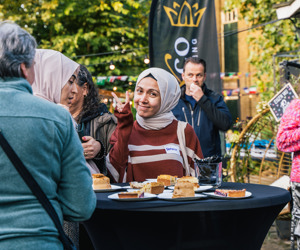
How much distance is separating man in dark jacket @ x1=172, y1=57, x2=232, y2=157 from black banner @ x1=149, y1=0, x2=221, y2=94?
489 millimetres

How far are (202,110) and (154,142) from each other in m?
1.37

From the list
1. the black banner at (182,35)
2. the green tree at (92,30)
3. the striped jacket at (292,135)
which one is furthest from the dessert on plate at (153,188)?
the green tree at (92,30)

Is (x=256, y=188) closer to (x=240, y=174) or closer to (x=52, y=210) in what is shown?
(x=52, y=210)

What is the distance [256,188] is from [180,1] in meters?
3.03

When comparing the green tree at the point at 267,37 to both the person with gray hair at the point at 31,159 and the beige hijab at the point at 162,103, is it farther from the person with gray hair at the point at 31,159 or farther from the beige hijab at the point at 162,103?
the person with gray hair at the point at 31,159

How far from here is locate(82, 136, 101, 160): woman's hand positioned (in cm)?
270

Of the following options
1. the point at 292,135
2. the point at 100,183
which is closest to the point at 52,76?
the point at 100,183

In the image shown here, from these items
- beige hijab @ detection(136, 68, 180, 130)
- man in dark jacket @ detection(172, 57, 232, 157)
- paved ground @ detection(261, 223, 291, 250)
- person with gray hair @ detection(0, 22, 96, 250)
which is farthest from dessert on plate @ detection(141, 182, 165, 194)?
paved ground @ detection(261, 223, 291, 250)

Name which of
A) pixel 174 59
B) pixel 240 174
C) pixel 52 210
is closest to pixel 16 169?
pixel 52 210

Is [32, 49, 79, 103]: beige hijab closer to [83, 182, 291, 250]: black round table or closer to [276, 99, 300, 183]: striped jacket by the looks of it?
[83, 182, 291, 250]: black round table

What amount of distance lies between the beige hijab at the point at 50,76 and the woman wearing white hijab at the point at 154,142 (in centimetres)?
51

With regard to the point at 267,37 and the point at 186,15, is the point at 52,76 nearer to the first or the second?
the point at 186,15

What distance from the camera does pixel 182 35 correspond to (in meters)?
4.89

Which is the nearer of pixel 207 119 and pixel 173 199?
pixel 173 199
